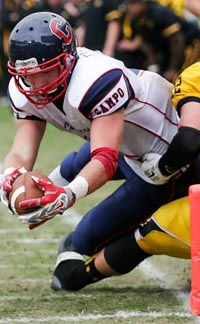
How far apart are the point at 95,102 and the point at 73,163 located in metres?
0.93

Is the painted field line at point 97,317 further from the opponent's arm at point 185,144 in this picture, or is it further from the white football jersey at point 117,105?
the white football jersey at point 117,105

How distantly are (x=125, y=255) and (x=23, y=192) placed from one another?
0.73 meters

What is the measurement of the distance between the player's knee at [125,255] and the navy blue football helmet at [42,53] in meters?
0.75

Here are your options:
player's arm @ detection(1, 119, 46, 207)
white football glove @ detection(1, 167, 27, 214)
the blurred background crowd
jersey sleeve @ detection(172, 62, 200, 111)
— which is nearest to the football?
white football glove @ detection(1, 167, 27, 214)

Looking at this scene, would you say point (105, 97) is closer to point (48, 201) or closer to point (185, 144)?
A: point (185, 144)

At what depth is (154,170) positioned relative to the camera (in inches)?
162

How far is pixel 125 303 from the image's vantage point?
404 cm

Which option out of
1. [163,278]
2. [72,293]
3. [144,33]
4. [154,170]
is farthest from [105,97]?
[144,33]

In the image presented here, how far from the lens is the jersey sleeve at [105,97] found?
3.80 metres

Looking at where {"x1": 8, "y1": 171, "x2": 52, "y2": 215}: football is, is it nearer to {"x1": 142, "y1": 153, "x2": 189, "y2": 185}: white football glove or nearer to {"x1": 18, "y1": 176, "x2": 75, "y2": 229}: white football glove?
{"x1": 18, "y1": 176, "x2": 75, "y2": 229}: white football glove

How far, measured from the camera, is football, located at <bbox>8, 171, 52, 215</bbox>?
145 inches

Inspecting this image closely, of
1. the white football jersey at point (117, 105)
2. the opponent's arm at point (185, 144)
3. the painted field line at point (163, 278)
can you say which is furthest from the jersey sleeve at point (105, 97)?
the painted field line at point (163, 278)

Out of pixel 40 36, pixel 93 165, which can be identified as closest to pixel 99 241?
pixel 93 165

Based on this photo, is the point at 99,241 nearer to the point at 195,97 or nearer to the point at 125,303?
the point at 125,303
